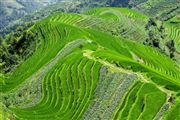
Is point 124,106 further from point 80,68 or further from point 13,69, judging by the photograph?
point 13,69

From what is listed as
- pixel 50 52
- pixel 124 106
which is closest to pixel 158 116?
pixel 124 106

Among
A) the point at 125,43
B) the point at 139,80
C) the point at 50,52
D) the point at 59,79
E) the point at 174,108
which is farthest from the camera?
the point at 125,43

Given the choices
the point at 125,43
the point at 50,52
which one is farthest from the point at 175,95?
the point at 125,43

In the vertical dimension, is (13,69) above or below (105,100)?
below

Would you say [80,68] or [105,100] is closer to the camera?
[105,100]

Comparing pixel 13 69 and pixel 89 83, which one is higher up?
pixel 89 83

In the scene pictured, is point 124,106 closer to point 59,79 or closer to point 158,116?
point 158,116

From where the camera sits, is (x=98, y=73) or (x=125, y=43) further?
(x=125, y=43)

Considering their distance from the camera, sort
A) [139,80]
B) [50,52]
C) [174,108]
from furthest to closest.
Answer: [50,52] < [139,80] < [174,108]

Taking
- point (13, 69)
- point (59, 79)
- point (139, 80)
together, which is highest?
point (139, 80)
